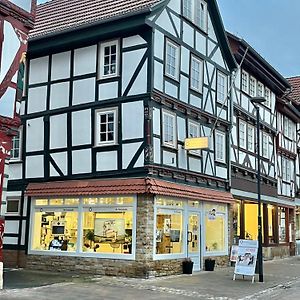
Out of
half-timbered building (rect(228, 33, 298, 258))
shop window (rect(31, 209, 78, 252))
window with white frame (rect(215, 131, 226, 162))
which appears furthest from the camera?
half-timbered building (rect(228, 33, 298, 258))

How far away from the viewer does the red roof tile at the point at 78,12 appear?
18484 millimetres

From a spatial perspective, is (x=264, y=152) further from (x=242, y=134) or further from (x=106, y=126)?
(x=106, y=126)

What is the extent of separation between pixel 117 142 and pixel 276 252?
1486 cm

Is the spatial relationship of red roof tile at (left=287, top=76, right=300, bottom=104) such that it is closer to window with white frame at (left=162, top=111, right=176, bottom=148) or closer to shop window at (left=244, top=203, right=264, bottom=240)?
shop window at (left=244, top=203, right=264, bottom=240)

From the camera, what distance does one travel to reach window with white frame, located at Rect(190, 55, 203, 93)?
66.9 feet

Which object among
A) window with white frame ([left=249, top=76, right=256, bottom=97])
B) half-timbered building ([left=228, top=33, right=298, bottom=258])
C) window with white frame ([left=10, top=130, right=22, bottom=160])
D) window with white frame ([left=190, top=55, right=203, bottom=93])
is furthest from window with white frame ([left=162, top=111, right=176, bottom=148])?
window with white frame ([left=249, top=76, right=256, bottom=97])

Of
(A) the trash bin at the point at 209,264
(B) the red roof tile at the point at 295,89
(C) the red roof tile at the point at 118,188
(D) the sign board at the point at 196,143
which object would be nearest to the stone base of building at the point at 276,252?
(A) the trash bin at the point at 209,264

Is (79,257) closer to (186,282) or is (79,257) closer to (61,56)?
(186,282)

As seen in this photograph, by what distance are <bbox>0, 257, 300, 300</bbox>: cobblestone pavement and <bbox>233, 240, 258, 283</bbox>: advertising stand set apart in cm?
33

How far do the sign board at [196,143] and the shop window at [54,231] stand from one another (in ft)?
15.5

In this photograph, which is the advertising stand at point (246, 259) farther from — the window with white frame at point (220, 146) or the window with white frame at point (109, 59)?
the window with white frame at point (109, 59)

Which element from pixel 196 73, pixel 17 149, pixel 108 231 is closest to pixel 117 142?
pixel 108 231

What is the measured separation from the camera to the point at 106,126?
1825 centimetres

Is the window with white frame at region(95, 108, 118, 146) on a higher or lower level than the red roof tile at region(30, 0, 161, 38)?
lower
